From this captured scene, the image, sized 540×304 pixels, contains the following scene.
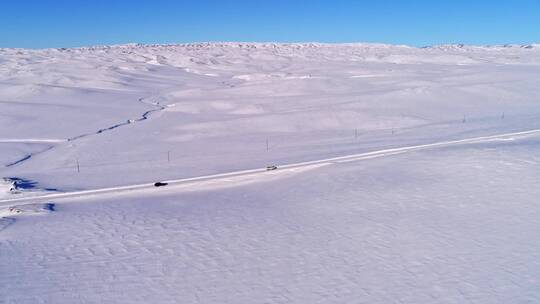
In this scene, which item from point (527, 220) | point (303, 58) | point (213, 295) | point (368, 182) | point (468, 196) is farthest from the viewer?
point (303, 58)

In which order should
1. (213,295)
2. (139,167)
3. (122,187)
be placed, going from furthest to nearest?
(139,167) → (122,187) → (213,295)

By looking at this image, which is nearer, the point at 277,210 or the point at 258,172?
the point at 277,210

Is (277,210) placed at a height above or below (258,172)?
below

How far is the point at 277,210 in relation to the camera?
1220cm

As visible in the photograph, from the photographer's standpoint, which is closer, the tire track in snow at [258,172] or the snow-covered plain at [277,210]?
the snow-covered plain at [277,210]

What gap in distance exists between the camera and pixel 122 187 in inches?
600

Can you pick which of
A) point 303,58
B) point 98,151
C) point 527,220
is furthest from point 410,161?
point 303,58

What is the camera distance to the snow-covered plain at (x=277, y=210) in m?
8.09

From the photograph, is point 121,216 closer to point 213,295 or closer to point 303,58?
point 213,295

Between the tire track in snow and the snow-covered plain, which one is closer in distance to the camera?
the snow-covered plain

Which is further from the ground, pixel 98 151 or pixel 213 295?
pixel 98 151

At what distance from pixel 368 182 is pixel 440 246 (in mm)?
4650

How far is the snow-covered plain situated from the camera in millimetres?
8086

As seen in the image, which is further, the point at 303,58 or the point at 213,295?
the point at 303,58
